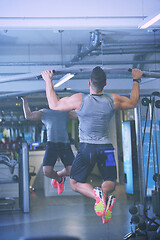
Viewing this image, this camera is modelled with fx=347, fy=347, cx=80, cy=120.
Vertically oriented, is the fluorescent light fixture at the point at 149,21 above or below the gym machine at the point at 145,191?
above

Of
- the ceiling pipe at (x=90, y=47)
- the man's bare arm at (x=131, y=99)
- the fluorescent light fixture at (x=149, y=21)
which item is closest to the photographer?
the fluorescent light fixture at (x=149, y=21)

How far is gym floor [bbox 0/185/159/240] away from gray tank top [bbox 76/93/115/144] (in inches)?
31.7

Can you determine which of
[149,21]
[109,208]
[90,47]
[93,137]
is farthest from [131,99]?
[109,208]

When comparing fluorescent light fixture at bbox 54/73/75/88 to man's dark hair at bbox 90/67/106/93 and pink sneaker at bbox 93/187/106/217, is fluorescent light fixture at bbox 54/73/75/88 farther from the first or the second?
pink sneaker at bbox 93/187/106/217

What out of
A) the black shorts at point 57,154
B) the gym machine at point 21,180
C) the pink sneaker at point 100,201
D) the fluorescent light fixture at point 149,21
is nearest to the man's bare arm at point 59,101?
the black shorts at point 57,154

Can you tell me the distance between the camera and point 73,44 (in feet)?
16.3

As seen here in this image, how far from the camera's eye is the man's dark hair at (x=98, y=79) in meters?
4.56

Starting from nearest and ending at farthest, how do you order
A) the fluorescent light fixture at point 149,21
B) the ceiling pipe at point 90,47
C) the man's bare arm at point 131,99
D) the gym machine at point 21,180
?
the gym machine at point 21,180, the fluorescent light fixture at point 149,21, the man's bare arm at point 131,99, the ceiling pipe at point 90,47

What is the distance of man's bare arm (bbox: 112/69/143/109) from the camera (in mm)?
4621

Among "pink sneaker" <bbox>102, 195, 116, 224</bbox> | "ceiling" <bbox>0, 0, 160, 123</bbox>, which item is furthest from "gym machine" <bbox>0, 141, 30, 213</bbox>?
"pink sneaker" <bbox>102, 195, 116, 224</bbox>

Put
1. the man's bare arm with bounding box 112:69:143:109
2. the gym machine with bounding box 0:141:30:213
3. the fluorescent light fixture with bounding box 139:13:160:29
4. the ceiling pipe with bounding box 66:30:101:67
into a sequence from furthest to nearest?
the ceiling pipe with bounding box 66:30:101:67
the man's bare arm with bounding box 112:69:143:109
the fluorescent light fixture with bounding box 139:13:160:29
the gym machine with bounding box 0:141:30:213

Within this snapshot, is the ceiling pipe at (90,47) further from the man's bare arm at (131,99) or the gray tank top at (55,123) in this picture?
the gray tank top at (55,123)

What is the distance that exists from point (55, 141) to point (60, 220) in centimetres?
103

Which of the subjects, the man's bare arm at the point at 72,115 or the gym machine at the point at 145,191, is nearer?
the man's bare arm at the point at 72,115
